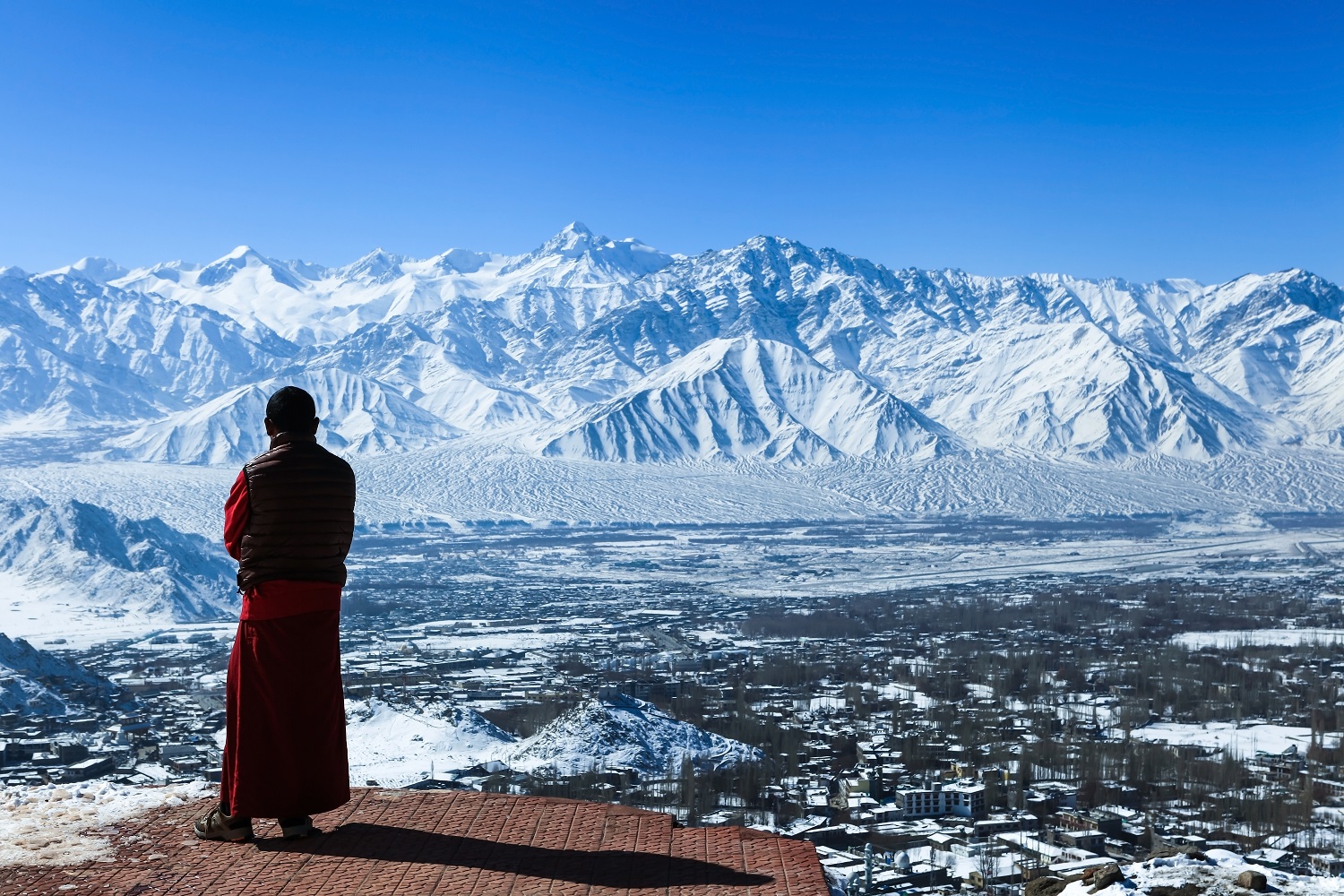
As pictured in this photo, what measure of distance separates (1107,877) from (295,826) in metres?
3.19

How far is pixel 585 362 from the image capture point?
524 feet

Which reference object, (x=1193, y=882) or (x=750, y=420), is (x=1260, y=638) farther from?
(x=750, y=420)

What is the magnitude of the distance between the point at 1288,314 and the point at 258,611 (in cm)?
19098

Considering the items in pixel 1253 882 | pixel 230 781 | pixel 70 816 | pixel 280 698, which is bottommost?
pixel 1253 882

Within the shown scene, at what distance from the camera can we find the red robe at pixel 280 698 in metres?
5.29

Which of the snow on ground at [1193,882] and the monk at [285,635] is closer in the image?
the monk at [285,635]

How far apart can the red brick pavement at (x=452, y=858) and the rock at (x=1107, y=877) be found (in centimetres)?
120

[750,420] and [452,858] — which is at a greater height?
[750,420]

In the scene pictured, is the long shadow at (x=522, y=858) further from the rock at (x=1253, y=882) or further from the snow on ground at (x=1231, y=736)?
the snow on ground at (x=1231, y=736)

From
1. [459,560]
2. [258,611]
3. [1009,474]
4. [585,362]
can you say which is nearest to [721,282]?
[585,362]

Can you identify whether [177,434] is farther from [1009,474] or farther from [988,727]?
[988,727]

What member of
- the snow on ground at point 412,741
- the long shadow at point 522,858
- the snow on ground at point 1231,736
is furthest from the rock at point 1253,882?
the snow on ground at point 1231,736

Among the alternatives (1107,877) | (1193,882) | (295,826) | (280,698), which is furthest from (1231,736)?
(280,698)

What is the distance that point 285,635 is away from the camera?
530 centimetres
